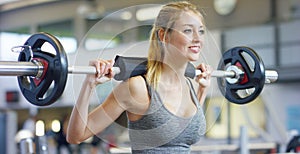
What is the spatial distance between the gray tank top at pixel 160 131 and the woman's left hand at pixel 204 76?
27cm

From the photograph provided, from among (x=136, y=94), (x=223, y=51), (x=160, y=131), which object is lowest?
(x=160, y=131)

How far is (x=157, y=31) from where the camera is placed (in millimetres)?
1537

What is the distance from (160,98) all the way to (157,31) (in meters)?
0.19

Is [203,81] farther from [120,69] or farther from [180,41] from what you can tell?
[120,69]

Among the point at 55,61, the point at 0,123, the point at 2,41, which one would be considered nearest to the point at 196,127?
the point at 55,61

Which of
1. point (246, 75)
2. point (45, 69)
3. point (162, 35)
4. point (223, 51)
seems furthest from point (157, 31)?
point (223, 51)

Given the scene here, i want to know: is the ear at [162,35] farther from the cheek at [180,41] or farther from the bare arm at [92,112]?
the bare arm at [92,112]

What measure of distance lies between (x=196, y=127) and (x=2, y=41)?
973 cm

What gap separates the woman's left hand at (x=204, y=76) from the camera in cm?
176

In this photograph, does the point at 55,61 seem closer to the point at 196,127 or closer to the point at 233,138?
the point at 196,127

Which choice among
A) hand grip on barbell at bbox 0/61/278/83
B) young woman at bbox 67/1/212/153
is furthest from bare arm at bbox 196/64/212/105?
hand grip on barbell at bbox 0/61/278/83

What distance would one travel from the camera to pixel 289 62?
879cm

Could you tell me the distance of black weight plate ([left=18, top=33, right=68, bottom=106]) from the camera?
1.24 meters

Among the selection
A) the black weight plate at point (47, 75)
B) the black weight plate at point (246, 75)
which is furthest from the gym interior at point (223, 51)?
the black weight plate at point (47, 75)
